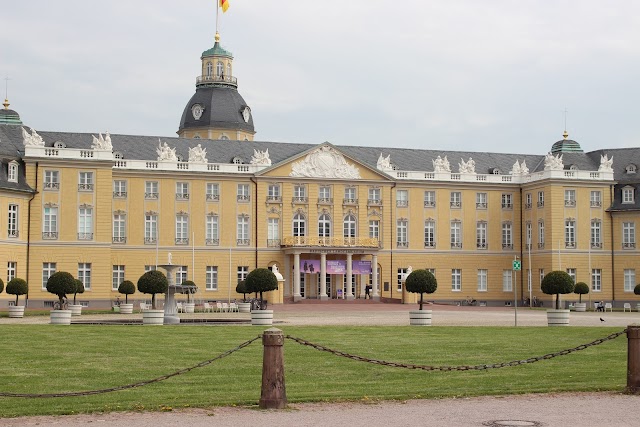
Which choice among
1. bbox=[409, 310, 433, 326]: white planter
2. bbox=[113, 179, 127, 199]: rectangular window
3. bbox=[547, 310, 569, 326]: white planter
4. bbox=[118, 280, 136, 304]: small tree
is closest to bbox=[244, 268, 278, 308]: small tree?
bbox=[409, 310, 433, 326]: white planter

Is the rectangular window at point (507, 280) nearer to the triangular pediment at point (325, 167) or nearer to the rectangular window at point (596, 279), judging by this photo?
the rectangular window at point (596, 279)

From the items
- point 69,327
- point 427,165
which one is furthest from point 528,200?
point 69,327

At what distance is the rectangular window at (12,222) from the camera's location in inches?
2613

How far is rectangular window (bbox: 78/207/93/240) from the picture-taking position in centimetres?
6912

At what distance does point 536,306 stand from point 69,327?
46.8 metres

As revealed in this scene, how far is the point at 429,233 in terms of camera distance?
258ft

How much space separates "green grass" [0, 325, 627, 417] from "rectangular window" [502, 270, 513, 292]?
151ft

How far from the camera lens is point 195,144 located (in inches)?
2980

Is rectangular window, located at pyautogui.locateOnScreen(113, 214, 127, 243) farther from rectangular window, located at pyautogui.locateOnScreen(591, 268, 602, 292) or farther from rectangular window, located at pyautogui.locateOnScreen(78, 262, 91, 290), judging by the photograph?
rectangular window, located at pyautogui.locateOnScreen(591, 268, 602, 292)

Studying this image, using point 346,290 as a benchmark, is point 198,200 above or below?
above

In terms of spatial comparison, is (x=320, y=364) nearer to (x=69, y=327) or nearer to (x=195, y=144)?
(x=69, y=327)

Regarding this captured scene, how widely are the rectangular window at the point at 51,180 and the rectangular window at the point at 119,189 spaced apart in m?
4.38

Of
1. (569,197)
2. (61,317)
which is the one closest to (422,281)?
(61,317)

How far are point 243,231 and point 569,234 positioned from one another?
77.6ft
